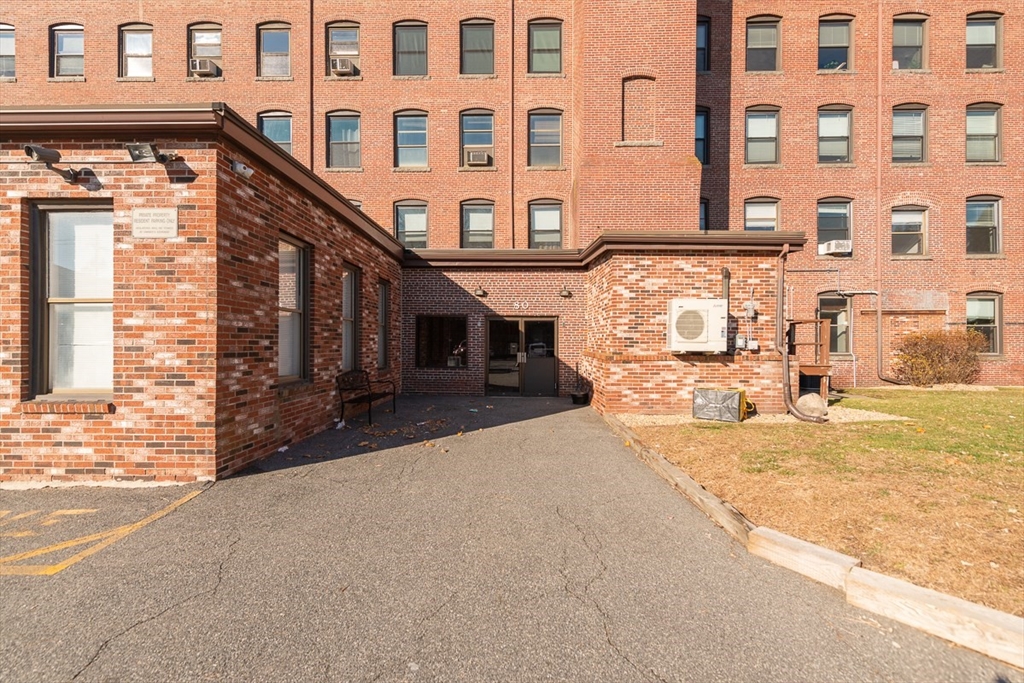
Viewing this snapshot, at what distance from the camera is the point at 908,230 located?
49.2 feet

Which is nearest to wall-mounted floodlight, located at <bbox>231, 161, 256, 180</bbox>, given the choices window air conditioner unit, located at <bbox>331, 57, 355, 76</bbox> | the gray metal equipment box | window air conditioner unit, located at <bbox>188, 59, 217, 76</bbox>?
the gray metal equipment box

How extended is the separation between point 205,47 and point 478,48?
1016cm

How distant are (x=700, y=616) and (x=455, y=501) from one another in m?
2.52

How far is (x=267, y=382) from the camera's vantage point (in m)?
5.85

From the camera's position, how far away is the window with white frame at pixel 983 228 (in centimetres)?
1495

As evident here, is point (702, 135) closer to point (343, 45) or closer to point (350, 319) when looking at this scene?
point (343, 45)

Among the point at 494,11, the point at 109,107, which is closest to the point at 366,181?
the point at 494,11

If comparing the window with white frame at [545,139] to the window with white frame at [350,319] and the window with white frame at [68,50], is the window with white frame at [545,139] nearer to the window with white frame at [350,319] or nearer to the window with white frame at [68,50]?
the window with white frame at [350,319]

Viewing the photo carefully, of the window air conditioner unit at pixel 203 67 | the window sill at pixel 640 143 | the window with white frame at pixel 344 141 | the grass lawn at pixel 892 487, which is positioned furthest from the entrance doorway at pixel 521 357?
the window air conditioner unit at pixel 203 67

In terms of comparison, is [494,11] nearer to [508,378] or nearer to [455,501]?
[508,378]

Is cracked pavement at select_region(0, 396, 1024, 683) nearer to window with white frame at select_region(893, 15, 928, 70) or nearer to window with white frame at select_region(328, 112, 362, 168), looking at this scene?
window with white frame at select_region(328, 112, 362, 168)

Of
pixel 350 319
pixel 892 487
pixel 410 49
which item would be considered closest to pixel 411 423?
pixel 350 319

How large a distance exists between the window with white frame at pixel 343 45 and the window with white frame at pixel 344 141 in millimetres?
1685

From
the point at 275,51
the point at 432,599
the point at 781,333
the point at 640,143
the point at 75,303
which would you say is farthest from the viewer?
the point at 275,51
